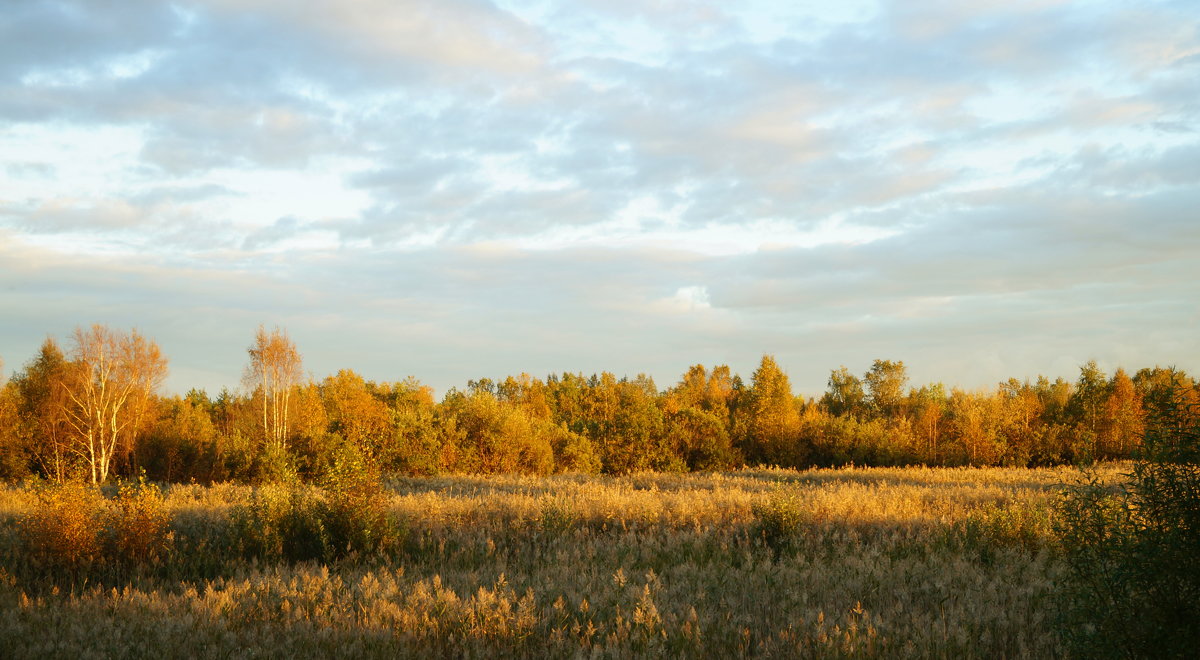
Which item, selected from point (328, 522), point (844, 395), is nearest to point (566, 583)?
point (328, 522)

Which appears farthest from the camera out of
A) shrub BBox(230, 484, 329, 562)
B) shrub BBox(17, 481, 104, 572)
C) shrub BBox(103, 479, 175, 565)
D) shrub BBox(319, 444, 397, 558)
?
shrub BBox(230, 484, 329, 562)

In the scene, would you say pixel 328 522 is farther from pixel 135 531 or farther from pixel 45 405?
pixel 45 405

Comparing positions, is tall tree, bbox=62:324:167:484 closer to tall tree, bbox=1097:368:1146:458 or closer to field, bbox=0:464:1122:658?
field, bbox=0:464:1122:658

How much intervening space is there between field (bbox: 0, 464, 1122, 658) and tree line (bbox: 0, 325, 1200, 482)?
2059cm

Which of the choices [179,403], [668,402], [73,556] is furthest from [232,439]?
[73,556]

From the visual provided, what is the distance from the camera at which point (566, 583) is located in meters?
9.04

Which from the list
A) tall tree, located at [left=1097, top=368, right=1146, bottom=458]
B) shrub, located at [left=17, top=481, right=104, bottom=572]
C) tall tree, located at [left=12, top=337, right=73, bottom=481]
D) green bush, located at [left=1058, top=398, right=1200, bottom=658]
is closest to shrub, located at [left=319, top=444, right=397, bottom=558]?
shrub, located at [left=17, top=481, right=104, bottom=572]

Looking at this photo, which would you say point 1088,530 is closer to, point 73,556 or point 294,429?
point 73,556

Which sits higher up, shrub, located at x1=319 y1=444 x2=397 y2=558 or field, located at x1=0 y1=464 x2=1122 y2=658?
shrub, located at x1=319 y1=444 x2=397 y2=558

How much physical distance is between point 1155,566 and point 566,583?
5.99 metres

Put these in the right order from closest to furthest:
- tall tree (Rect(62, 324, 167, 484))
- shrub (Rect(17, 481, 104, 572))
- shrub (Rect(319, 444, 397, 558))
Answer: shrub (Rect(17, 481, 104, 572)) < shrub (Rect(319, 444, 397, 558)) < tall tree (Rect(62, 324, 167, 484))

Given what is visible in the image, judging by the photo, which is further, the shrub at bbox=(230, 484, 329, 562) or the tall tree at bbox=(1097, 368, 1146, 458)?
the tall tree at bbox=(1097, 368, 1146, 458)

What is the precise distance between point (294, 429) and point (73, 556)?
32325 millimetres

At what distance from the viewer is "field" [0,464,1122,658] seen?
703 cm
